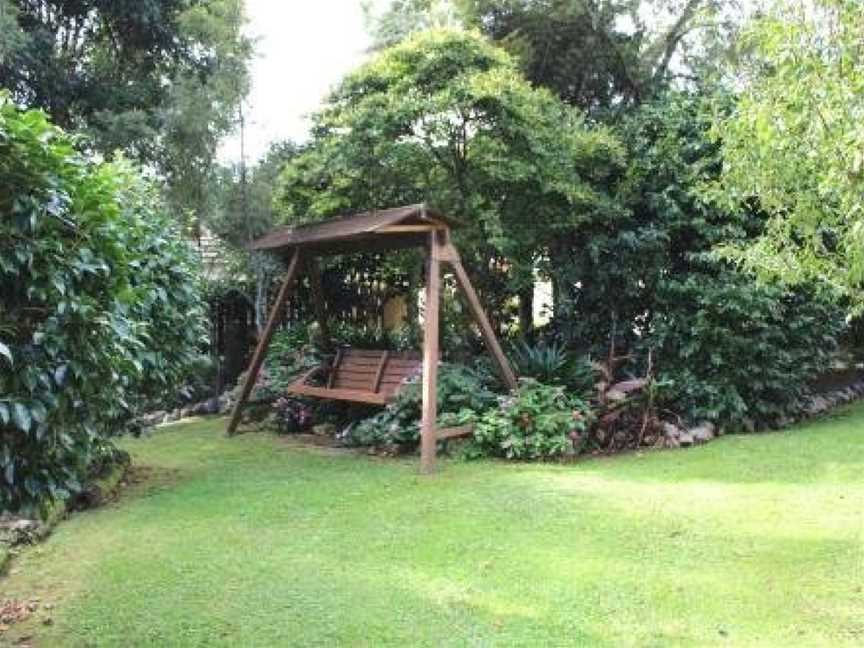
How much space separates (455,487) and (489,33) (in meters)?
7.71

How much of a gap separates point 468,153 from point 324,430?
11.8 ft

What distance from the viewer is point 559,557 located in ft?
15.4

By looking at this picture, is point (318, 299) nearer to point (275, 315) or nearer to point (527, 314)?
point (275, 315)

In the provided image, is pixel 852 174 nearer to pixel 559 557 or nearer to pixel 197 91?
pixel 559 557

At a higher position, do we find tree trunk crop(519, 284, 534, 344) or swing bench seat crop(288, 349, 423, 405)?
tree trunk crop(519, 284, 534, 344)

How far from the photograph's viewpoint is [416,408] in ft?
27.8

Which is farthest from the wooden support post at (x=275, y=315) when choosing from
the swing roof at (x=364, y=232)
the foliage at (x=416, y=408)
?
the foliage at (x=416, y=408)

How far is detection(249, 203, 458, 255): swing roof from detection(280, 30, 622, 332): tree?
0.97 meters

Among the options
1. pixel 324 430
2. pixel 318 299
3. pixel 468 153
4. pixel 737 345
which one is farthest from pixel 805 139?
pixel 318 299

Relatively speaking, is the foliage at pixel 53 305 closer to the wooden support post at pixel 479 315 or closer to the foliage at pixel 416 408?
the wooden support post at pixel 479 315

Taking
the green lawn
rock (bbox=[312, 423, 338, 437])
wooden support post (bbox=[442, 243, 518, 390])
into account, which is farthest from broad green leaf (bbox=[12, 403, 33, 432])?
rock (bbox=[312, 423, 338, 437])

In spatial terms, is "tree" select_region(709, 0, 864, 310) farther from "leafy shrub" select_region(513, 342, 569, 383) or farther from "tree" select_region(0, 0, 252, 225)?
"tree" select_region(0, 0, 252, 225)

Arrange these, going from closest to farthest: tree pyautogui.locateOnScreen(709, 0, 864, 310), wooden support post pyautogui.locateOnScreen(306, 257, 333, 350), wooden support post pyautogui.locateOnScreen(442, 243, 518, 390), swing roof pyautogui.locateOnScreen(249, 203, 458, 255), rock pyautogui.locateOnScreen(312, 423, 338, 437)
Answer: tree pyautogui.locateOnScreen(709, 0, 864, 310) < swing roof pyautogui.locateOnScreen(249, 203, 458, 255) < wooden support post pyautogui.locateOnScreen(442, 243, 518, 390) < rock pyautogui.locateOnScreen(312, 423, 338, 437) < wooden support post pyautogui.locateOnScreen(306, 257, 333, 350)

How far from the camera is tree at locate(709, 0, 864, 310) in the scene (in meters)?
3.71
